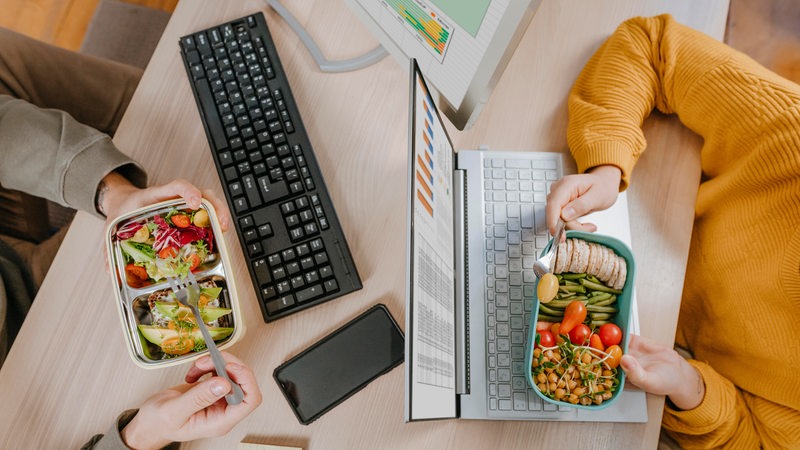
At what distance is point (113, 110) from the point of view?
998 mm

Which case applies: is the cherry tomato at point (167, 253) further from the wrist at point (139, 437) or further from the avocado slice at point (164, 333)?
the wrist at point (139, 437)

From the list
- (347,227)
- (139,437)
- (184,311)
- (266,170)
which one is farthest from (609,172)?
(139,437)

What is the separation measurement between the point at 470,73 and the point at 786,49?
117 centimetres

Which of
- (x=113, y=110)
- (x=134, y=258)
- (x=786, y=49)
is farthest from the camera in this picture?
(x=786, y=49)

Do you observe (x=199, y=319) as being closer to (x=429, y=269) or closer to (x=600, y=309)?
(x=429, y=269)

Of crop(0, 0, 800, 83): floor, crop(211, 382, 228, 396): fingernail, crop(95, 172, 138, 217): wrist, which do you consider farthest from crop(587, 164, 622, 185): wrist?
crop(0, 0, 800, 83): floor

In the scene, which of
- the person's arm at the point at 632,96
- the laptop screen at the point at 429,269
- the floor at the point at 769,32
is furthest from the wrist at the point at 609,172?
the floor at the point at 769,32

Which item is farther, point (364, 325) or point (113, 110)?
point (113, 110)

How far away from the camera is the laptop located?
1.81ft

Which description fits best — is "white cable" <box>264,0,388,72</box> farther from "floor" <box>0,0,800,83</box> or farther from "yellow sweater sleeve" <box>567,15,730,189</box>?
"floor" <box>0,0,800,83</box>

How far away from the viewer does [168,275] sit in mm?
652

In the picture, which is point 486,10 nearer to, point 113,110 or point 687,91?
A: point 687,91

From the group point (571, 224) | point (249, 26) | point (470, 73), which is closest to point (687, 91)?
point (571, 224)

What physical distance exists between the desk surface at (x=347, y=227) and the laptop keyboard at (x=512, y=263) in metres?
0.04
